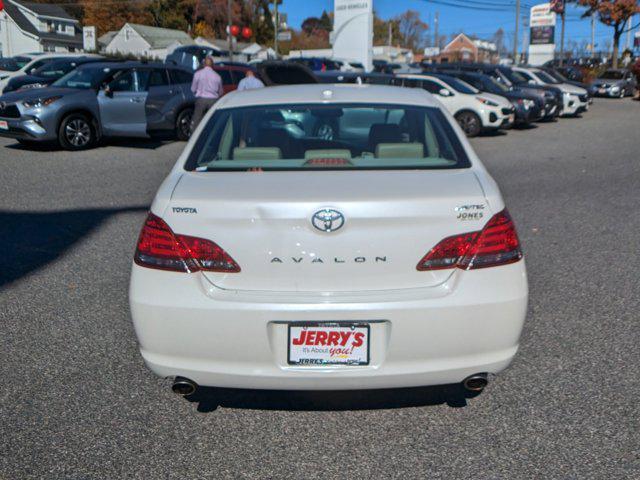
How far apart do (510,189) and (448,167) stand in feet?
23.7

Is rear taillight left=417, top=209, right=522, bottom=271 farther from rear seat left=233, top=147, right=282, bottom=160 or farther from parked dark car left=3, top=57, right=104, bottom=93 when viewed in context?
parked dark car left=3, top=57, right=104, bottom=93

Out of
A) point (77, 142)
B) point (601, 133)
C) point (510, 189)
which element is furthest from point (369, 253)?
point (601, 133)

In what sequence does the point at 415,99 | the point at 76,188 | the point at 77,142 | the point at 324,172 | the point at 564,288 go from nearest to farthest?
the point at 324,172
the point at 415,99
the point at 564,288
the point at 76,188
the point at 77,142

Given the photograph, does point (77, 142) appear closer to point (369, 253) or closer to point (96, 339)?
point (96, 339)

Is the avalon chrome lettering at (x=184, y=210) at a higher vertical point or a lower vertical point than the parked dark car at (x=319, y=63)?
lower

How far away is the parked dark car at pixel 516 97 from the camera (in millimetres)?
20031

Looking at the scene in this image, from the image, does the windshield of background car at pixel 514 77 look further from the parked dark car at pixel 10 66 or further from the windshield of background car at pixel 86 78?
the parked dark car at pixel 10 66

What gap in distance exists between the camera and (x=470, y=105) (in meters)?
18.1

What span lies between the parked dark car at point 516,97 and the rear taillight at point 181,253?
1809 centimetres

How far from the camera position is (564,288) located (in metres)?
5.57

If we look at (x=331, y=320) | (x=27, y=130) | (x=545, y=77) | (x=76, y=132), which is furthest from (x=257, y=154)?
(x=545, y=77)

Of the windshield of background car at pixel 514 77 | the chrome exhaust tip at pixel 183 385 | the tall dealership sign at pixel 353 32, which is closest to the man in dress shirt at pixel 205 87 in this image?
the chrome exhaust tip at pixel 183 385

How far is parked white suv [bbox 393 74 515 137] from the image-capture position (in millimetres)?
18000

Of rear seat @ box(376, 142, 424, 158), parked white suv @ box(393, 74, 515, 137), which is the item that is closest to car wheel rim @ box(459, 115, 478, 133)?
parked white suv @ box(393, 74, 515, 137)
